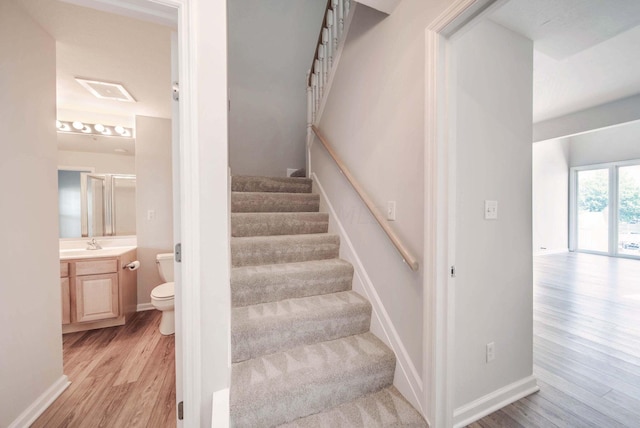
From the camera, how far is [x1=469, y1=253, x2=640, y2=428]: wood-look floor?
1.45 meters

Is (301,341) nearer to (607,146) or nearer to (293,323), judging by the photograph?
(293,323)

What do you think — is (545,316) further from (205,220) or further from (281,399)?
(205,220)

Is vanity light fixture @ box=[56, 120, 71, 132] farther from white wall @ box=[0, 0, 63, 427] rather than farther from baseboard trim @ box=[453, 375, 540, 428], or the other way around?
baseboard trim @ box=[453, 375, 540, 428]

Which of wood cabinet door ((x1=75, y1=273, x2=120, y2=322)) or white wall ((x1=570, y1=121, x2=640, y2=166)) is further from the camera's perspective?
white wall ((x1=570, y1=121, x2=640, y2=166))

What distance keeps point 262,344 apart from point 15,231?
1.53 metres

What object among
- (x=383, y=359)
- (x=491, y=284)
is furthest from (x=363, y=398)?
(x=491, y=284)

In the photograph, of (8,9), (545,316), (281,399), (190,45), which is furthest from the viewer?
(545,316)

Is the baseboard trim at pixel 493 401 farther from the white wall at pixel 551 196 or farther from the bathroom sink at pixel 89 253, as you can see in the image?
the white wall at pixel 551 196

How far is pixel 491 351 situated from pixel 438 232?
3.12ft

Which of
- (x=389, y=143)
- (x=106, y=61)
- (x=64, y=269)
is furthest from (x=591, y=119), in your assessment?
(x=64, y=269)

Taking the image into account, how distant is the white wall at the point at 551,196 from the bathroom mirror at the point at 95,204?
784 cm

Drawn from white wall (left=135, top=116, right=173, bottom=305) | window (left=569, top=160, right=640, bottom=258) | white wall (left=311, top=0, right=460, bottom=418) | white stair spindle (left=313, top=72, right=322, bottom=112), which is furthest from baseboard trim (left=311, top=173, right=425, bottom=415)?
window (left=569, top=160, right=640, bottom=258)

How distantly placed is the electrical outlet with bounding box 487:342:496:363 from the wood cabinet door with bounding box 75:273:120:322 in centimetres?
325

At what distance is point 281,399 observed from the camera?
1176mm
